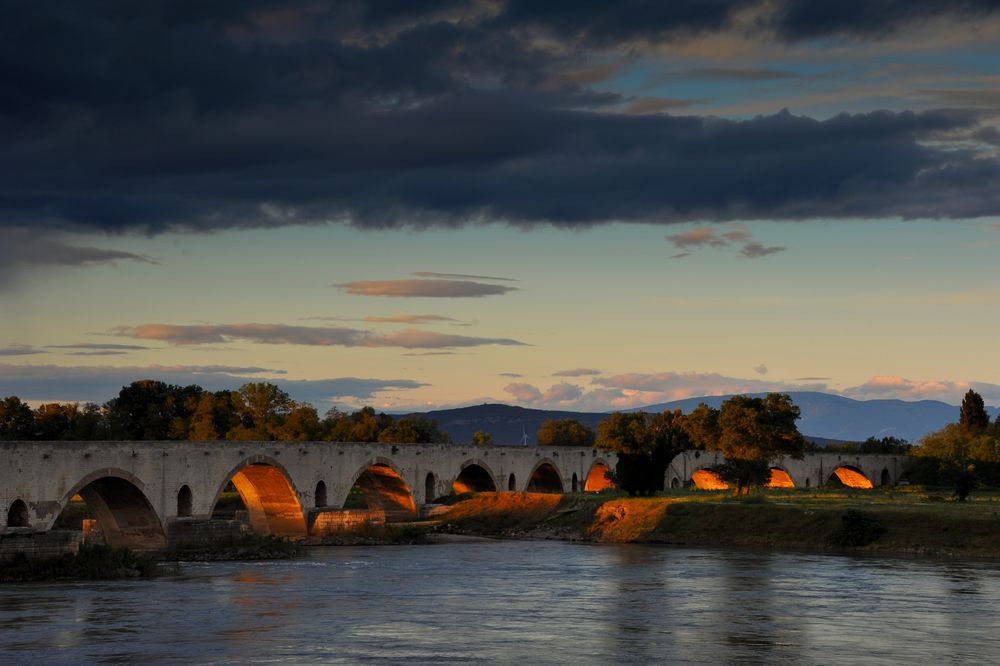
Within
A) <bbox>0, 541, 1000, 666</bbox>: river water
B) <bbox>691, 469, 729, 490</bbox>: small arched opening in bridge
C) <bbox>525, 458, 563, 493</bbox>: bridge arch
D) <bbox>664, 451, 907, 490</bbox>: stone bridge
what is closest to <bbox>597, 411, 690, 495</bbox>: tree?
<bbox>525, 458, 563, 493</bbox>: bridge arch

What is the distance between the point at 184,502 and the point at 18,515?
12.1 m

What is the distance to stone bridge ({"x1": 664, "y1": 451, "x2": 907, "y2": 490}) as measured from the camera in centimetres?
14012

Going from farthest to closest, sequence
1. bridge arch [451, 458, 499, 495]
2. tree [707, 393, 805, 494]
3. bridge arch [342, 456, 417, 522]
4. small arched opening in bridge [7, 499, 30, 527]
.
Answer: bridge arch [451, 458, 499, 495]
bridge arch [342, 456, 417, 522]
tree [707, 393, 805, 494]
small arched opening in bridge [7, 499, 30, 527]

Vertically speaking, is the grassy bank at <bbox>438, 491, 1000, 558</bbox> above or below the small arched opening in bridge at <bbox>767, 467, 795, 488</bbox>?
below

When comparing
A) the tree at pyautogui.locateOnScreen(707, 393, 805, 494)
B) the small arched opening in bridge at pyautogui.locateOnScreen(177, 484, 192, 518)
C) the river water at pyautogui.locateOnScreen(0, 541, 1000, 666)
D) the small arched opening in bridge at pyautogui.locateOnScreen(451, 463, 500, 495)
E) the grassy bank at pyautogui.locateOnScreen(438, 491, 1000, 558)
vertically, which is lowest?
the river water at pyautogui.locateOnScreen(0, 541, 1000, 666)

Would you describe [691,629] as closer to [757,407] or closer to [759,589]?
[759,589]

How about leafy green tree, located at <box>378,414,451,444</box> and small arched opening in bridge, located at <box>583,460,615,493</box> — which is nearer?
small arched opening in bridge, located at <box>583,460,615,493</box>

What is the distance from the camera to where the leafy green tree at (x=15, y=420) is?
124 m

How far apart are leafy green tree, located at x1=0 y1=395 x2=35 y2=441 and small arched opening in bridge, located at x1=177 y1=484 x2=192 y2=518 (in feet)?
196

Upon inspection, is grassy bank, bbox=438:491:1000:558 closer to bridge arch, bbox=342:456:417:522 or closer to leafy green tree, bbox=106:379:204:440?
bridge arch, bbox=342:456:417:522

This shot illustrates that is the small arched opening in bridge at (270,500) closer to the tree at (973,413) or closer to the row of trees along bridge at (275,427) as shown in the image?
the row of trees along bridge at (275,427)

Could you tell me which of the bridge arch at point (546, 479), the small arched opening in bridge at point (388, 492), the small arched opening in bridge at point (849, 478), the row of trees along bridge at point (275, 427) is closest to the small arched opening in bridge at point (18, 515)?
the small arched opening in bridge at point (388, 492)

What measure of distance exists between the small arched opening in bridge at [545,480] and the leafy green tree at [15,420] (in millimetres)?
48414

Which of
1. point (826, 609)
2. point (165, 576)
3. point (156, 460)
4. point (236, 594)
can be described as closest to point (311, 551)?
point (156, 460)
